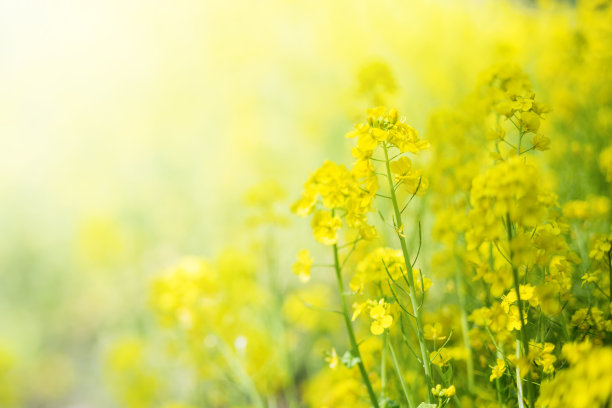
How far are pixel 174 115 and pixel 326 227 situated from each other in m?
5.69

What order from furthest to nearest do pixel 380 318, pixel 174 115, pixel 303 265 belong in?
pixel 174 115 → pixel 303 265 → pixel 380 318

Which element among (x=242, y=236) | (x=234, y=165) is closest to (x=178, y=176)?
(x=234, y=165)

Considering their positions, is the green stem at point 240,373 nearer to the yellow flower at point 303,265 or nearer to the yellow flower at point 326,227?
the yellow flower at point 303,265

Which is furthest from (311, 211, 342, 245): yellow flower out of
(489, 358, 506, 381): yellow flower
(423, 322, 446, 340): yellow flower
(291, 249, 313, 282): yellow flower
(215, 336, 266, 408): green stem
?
→ (215, 336, 266, 408): green stem

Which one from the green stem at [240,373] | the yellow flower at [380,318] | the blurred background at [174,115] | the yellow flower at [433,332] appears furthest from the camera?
the blurred background at [174,115]

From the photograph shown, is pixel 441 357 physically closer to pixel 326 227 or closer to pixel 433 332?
pixel 433 332

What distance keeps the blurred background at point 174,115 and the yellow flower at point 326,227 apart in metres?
0.98

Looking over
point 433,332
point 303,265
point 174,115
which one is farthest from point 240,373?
point 174,115

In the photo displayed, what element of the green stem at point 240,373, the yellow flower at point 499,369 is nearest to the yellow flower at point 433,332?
the yellow flower at point 499,369

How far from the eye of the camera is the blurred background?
362cm

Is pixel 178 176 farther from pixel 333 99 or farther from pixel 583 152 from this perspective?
pixel 583 152

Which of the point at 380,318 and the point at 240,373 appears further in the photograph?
the point at 240,373

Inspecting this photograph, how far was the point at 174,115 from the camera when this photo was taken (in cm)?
641

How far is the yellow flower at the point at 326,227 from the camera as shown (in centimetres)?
118
